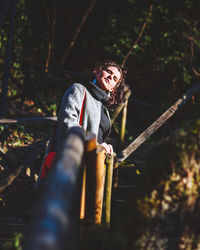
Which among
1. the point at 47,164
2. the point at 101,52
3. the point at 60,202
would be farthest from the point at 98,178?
the point at 101,52

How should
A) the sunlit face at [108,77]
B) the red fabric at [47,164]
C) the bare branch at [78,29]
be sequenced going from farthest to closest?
the bare branch at [78,29] → the sunlit face at [108,77] → the red fabric at [47,164]

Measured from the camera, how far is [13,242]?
1.71 m

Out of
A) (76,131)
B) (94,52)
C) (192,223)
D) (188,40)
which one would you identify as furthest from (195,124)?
(94,52)

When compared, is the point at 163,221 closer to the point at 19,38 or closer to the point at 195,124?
the point at 195,124

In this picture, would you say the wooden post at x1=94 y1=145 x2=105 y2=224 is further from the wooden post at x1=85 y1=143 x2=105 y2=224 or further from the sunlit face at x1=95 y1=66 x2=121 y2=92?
the sunlit face at x1=95 y1=66 x2=121 y2=92

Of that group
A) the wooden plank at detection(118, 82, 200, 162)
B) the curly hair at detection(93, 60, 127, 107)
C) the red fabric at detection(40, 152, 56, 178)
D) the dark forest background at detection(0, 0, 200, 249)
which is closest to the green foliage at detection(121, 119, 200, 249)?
the red fabric at detection(40, 152, 56, 178)

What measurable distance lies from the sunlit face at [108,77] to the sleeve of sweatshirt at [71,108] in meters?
0.39

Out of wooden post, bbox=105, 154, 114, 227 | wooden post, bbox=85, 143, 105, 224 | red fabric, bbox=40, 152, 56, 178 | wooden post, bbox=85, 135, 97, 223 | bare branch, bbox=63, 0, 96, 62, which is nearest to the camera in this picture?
wooden post, bbox=85, 135, 97, 223

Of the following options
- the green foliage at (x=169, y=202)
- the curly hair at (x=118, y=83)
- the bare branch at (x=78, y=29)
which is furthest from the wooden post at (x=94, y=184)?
the bare branch at (x=78, y=29)

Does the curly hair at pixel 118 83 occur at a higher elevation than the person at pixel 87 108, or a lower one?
higher

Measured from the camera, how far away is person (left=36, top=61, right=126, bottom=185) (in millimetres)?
2217

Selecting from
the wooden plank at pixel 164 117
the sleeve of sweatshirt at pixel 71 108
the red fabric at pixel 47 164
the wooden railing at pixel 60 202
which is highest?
the wooden plank at pixel 164 117

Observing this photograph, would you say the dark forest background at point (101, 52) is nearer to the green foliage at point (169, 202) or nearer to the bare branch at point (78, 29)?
the bare branch at point (78, 29)

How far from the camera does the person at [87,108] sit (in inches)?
87.3
